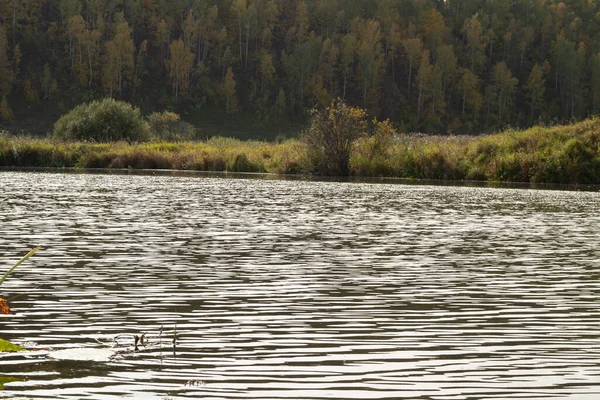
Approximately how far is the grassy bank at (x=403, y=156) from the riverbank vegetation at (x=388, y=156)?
46mm

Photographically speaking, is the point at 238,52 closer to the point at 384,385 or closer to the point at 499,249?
the point at 499,249

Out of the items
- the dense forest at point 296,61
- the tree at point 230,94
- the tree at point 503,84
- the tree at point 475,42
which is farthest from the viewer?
the tree at point 475,42

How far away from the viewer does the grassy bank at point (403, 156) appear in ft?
155

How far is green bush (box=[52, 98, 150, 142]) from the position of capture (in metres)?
69.8

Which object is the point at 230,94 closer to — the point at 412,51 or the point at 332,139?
the point at 412,51

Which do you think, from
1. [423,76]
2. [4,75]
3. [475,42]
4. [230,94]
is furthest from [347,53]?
[4,75]

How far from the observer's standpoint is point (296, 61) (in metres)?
159

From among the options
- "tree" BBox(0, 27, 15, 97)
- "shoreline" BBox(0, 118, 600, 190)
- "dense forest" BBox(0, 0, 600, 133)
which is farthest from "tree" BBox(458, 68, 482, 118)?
"shoreline" BBox(0, 118, 600, 190)

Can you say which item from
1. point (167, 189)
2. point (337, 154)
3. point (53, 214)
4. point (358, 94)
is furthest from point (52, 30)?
point (53, 214)

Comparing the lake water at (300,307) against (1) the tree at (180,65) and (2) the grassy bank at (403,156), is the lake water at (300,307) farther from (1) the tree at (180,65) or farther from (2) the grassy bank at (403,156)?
(1) the tree at (180,65)

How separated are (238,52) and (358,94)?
2129 cm

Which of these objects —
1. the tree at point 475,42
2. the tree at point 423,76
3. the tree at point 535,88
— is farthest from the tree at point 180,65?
the tree at point 535,88

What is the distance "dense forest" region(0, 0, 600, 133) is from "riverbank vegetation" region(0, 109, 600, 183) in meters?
77.7

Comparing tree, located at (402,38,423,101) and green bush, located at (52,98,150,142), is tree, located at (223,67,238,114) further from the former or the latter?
green bush, located at (52,98,150,142)
